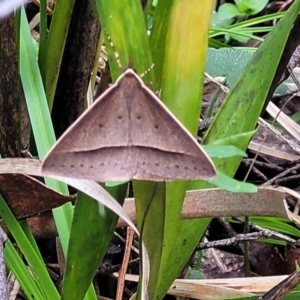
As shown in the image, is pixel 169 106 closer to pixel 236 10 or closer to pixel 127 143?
pixel 127 143

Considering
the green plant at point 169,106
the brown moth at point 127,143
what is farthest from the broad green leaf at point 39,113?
the brown moth at point 127,143

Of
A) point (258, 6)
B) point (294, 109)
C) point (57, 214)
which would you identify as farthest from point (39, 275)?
point (258, 6)

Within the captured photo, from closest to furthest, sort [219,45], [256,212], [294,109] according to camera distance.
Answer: [256,212] → [219,45] → [294,109]

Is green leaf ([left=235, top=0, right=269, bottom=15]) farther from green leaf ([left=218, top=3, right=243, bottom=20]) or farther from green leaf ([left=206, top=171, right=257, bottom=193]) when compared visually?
green leaf ([left=206, top=171, right=257, bottom=193])

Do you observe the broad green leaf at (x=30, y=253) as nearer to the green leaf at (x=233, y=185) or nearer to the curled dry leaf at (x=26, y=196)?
the curled dry leaf at (x=26, y=196)

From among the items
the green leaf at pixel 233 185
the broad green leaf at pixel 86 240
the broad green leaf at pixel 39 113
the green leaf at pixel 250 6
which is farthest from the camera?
the green leaf at pixel 250 6

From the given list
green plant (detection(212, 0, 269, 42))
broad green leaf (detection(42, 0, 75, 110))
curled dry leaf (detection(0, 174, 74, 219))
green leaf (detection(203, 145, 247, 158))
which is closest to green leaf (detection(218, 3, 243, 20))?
green plant (detection(212, 0, 269, 42))

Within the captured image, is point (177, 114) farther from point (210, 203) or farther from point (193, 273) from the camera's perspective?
point (193, 273)

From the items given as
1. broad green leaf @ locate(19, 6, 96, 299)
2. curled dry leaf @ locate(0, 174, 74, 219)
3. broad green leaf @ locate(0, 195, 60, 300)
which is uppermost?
broad green leaf @ locate(19, 6, 96, 299)
